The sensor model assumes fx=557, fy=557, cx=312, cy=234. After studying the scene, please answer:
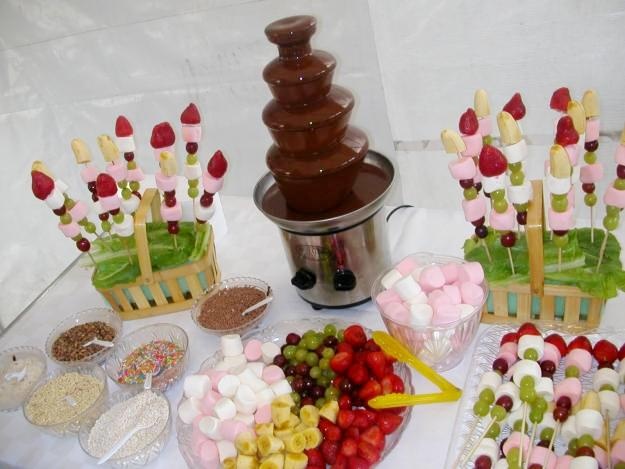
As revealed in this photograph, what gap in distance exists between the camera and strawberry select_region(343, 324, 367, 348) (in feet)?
3.86

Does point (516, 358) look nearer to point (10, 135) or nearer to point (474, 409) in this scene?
point (474, 409)

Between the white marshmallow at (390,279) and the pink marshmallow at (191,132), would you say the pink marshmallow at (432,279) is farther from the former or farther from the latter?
the pink marshmallow at (191,132)

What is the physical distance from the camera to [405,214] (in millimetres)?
1725

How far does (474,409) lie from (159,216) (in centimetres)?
93

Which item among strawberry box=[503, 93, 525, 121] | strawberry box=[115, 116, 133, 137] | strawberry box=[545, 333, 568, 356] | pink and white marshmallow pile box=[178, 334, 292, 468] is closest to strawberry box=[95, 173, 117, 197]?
strawberry box=[115, 116, 133, 137]

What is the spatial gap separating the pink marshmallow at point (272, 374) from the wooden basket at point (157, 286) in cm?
38

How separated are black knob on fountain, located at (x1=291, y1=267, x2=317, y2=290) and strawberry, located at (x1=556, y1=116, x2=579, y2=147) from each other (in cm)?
60

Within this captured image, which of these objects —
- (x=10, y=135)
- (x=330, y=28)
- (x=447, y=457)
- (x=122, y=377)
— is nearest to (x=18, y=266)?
(x=10, y=135)

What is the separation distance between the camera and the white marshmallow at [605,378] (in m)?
0.98

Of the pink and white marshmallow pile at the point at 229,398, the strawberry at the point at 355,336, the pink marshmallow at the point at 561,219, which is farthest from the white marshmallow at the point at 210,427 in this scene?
the pink marshmallow at the point at 561,219

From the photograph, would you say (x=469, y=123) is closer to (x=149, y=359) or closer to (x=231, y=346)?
(x=231, y=346)

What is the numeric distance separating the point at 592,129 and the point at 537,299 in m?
0.36

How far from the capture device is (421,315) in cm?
107

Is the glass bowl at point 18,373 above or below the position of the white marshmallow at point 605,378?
above
